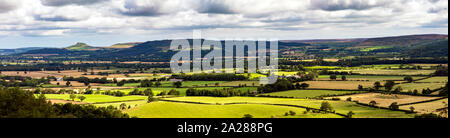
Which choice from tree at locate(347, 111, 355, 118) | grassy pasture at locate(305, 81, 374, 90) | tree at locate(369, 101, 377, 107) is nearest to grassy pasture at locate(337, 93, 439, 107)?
tree at locate(369, 101, 377, 107)

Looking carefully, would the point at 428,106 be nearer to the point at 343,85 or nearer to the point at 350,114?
the point at 350,114

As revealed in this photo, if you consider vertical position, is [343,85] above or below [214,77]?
above

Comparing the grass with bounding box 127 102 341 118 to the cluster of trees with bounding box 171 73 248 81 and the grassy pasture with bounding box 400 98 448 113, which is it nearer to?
the grassy pasture with bounding box 400 98 448 113

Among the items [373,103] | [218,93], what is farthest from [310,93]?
[218,93]

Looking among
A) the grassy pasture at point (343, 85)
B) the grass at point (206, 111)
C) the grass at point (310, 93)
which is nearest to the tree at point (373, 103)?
the grass at point (206, 111)

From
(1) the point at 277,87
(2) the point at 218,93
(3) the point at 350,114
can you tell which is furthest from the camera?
(1) the point at 277,87

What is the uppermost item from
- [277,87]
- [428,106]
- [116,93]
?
[428,106]

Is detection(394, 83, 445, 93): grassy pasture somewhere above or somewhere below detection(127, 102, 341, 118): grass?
above

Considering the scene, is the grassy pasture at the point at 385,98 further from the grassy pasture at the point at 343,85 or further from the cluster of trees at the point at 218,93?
the cluster of trees at the point at 218,93
